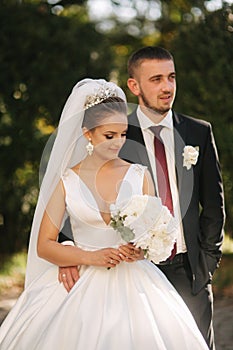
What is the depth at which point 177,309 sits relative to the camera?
4.08 m

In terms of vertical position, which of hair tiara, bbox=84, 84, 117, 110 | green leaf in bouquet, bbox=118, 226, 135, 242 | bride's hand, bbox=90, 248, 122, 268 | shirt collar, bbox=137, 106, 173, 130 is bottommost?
bride's hand, bbox=90, 248, 122, 268

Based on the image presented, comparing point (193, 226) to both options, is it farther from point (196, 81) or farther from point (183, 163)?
point (196, 81)

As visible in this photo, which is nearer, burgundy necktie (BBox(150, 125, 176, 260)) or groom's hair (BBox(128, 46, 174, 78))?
burgundy necktie (BBox(150, 125, 176, 260))

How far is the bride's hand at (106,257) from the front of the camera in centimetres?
392

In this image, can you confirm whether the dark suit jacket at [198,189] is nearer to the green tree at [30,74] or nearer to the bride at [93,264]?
the bride at [93,264]

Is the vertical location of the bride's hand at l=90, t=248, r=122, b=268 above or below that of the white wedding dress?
above

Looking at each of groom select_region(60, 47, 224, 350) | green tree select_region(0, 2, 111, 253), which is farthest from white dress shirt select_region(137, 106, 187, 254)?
green tree select_region(0, 2, 111, 253)

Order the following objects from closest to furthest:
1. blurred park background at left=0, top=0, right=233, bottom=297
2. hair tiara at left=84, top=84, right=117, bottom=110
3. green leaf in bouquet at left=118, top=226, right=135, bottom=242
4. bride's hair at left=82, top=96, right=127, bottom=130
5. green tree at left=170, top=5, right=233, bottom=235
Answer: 1. green leaf in bouquet at left=118, top=226, right=135, bottom=242
2. bride's hair at left=82, top=96, right=127, bottom=130
3. hair tiara at left=84, top=84, right=117, bottom=110
4. green tree at left=170, top=5, right=233, bottom=235
5. blurred park background at left=0, top=0, right=233, bottom=297

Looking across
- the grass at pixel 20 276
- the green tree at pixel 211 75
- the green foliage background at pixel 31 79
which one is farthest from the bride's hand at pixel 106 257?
the green foliage background at pixel 31 79

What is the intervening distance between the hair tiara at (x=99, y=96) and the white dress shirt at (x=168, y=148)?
1.72ft

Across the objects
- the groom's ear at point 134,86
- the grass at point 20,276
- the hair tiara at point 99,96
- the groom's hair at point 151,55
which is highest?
the groom's hair at point 151,55

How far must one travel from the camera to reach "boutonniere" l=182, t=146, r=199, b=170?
4730mm

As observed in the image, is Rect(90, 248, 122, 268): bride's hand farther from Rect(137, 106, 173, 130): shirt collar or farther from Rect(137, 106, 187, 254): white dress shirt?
Rect(137, 106, 173, 130): shirt collar

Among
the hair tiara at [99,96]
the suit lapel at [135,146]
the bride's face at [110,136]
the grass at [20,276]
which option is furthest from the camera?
the grass at [20,276]
